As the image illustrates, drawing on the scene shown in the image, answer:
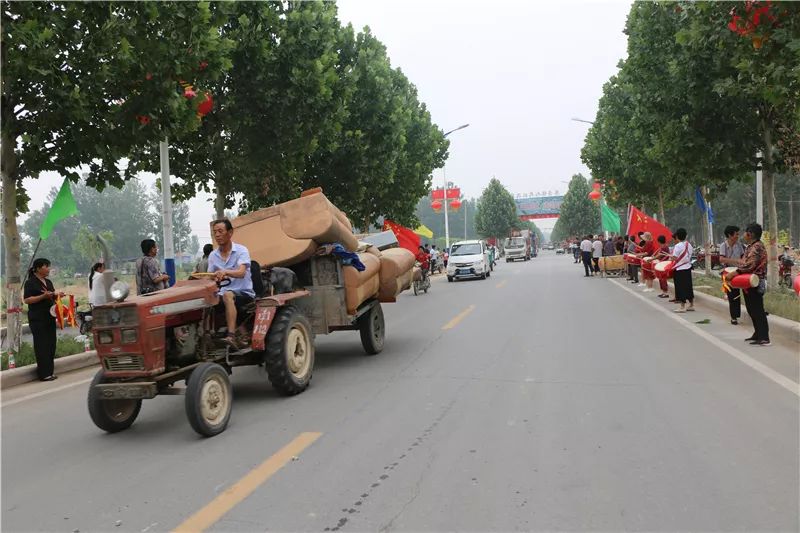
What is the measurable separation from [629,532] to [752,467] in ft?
4.91

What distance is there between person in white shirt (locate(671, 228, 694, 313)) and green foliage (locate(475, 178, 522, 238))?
83.4 meters

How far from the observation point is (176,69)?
10.2 m

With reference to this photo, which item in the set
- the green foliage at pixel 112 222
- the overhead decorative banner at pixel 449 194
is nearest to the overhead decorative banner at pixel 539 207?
the overhead decorative banner at pixel 449 194

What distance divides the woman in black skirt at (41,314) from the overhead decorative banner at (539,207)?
359ft

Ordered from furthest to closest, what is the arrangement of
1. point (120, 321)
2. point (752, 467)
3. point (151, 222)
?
A: point (151, 222) → point (120, 321) → point (752, 467)

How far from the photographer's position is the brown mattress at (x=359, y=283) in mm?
8336

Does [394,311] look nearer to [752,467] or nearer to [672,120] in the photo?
[672,120]

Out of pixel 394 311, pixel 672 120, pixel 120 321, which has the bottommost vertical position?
pixel 394 311

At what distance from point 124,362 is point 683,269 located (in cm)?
1201

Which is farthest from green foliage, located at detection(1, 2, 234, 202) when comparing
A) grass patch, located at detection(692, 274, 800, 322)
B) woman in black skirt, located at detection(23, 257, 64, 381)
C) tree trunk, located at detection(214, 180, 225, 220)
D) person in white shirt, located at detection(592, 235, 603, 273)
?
person in white shirt, located at detection(592, 235, 603, 273)

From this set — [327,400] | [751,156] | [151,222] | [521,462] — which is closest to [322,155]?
[751,156]

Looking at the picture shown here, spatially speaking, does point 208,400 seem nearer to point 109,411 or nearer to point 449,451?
point 109,411

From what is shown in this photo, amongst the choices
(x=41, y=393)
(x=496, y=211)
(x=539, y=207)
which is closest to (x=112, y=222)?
(x=496, y=211)

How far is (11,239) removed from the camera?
34.7 feet
